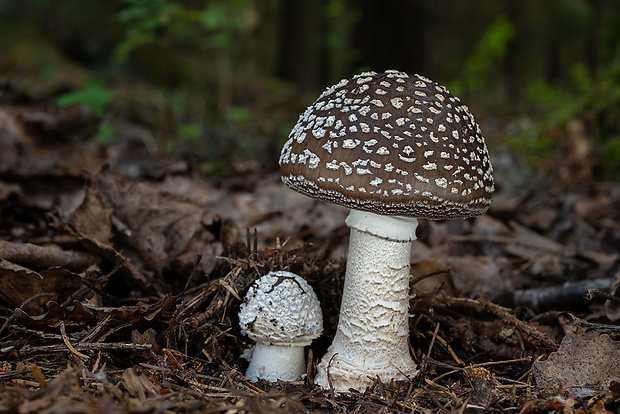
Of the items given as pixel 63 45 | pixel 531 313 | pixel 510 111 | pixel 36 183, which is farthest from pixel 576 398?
pixel 510 111

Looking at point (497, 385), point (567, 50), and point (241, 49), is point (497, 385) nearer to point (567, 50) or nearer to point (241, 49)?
point (241, 49)

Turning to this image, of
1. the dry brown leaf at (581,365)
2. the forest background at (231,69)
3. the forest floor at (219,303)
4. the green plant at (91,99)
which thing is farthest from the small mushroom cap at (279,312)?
the green plant at (91,99)

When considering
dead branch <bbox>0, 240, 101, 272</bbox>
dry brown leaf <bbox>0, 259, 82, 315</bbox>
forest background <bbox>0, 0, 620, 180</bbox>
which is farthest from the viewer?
forest background <bbox>0, 0, 620, 180</bbox>

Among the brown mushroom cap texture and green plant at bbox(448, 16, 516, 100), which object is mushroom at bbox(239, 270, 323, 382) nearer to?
the brown mushroom cap texture

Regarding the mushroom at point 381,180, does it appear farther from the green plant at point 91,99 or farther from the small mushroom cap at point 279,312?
the green plant at point 91,99

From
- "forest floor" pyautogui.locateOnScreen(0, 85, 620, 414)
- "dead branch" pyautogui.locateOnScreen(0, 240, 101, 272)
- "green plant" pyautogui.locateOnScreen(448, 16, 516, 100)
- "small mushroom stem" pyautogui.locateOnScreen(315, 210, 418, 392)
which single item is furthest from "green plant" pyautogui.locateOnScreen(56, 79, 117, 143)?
"green plant" pyautogui.locateOnScreen(448, 16, 516, 100)

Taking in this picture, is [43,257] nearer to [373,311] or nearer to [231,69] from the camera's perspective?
[373,311]
